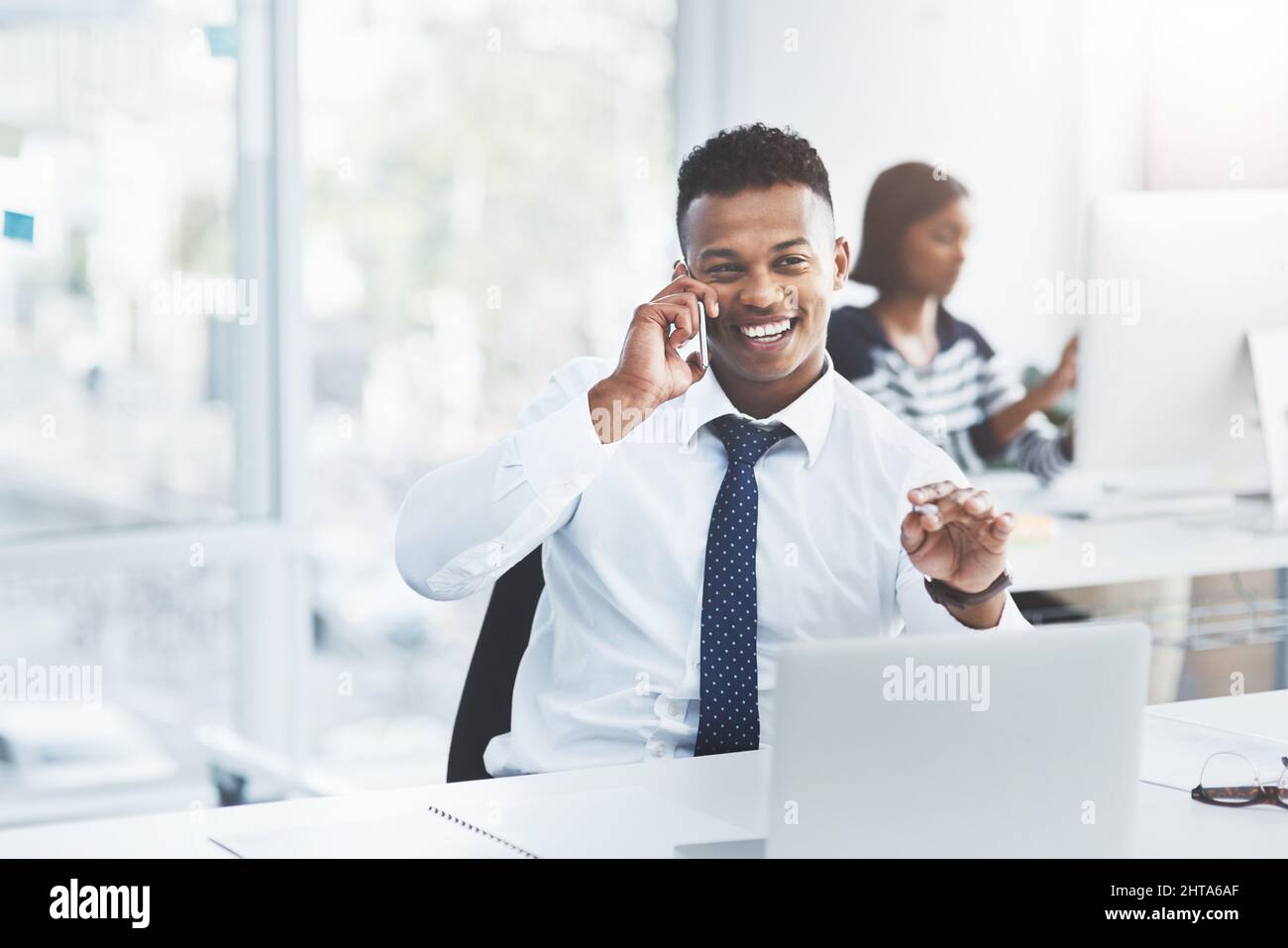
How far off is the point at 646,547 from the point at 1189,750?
0.65 metres

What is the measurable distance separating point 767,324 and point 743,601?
1.19 feet

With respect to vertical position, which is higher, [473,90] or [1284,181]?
[473,90]

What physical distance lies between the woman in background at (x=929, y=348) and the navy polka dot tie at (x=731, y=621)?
159 cm

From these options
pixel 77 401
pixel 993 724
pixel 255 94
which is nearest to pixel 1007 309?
pixel 255 94

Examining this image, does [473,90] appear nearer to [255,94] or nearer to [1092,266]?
[255,94]

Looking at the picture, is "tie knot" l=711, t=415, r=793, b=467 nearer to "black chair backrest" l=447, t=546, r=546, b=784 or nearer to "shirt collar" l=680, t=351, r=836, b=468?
"shirt collar" l=680, t=351, r=836, b=468

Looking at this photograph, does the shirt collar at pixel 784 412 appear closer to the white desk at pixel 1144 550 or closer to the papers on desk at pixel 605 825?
the papers on desk at pixel 605 825

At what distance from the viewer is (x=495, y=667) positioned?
5.86 ft

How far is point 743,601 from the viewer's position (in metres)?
1.72

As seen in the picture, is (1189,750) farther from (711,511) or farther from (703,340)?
(703,340)

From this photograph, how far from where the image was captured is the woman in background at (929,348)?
11.1 feet

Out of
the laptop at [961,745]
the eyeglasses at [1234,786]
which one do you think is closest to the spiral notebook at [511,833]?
the laptop at [961,745]

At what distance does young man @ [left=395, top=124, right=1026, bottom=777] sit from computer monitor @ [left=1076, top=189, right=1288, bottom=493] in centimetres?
83

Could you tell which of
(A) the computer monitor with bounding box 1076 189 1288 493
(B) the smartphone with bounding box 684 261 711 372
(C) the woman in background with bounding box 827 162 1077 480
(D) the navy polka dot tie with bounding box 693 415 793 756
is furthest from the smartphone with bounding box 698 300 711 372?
(C) the woman in background with bounding box 827 162 1077 480
